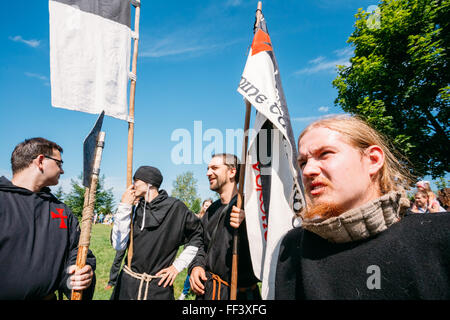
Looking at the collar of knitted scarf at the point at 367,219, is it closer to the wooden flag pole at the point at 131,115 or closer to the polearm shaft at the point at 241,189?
the polearm shaft at the point at 241,189

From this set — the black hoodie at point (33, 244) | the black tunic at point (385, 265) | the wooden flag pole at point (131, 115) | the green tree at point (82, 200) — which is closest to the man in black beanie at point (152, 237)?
the wooden flag pole at point (131, 115)

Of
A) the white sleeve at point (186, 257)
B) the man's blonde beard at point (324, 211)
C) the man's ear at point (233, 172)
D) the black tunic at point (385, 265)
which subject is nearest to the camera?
the black tunic at point (385, 265)

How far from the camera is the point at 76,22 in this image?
2.85 meters

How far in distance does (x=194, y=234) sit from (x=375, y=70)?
11.1 meters

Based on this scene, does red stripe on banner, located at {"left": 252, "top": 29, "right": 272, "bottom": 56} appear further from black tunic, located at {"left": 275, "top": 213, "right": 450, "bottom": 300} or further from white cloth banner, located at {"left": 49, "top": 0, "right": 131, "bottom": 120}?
black tunic, located at {"left": 275, "top": 213, "right": 450, "bottom": 300}

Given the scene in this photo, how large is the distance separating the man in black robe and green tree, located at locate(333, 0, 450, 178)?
28.8 feet

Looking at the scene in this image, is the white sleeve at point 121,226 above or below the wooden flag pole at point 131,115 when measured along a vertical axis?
below

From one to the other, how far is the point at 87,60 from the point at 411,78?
12378 millimetres

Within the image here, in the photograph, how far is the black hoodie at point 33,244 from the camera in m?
2.01

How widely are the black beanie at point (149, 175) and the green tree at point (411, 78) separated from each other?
9257 millimetres

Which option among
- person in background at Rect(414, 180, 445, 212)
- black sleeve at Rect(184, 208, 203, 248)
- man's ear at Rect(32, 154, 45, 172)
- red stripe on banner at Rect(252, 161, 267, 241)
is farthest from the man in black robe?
person in background at Rect(414, 180, 445, 212)

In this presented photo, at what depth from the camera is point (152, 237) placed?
3.36 m
